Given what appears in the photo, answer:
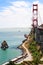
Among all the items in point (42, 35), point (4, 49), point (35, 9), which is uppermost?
point (35, 9)

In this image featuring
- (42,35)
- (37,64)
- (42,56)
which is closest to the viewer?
(37,64)

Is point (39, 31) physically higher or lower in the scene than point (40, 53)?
higher

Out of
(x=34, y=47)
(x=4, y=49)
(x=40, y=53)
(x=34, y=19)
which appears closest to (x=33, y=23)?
→ (x=34, y=19)

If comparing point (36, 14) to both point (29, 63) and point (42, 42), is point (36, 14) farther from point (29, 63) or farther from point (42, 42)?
point (29, 63)

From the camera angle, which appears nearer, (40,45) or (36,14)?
(40,45)

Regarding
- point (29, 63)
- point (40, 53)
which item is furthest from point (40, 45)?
point (29, 63)

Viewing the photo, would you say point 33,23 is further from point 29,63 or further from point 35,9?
point 29,63

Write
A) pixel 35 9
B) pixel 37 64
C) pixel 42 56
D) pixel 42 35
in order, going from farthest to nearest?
pixel 35 9, pixel 42 35, pixel 42 56, pixel 37 64

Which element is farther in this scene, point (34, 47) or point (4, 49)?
point (4, 49)

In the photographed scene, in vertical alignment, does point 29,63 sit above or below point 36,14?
below
